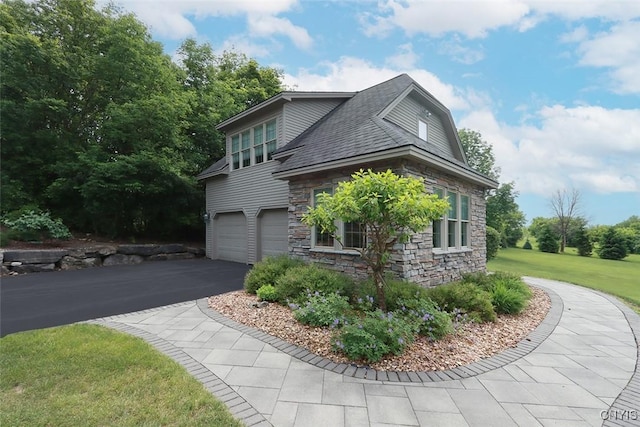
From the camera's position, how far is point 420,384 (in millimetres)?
3023

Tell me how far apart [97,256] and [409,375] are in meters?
12.2

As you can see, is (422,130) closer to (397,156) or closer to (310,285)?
(397,156)

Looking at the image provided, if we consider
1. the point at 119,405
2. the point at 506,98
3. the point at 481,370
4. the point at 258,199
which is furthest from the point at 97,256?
the point at 506,98

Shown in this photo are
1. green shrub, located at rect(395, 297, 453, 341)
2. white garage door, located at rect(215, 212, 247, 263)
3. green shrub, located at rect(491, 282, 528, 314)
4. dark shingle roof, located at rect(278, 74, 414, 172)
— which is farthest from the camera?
white garage door, located at rect(215, 212, 247, 263)

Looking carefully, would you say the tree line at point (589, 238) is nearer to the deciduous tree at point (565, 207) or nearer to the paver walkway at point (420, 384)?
the deciduous tree at point (565, 207)

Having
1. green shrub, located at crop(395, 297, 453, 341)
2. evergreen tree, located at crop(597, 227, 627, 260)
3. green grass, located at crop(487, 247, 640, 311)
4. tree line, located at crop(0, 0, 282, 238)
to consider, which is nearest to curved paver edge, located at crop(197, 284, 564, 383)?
green shrub, located at crop(395, 297, 453, 341)

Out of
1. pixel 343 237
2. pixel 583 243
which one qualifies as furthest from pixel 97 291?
pixel 583 243

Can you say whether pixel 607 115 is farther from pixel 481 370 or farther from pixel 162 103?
pixel 162 103

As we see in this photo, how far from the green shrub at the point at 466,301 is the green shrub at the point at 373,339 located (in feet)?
5.41

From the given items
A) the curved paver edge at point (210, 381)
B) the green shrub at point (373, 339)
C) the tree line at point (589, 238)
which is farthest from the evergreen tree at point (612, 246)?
the curved paver edge at point (210, 381)

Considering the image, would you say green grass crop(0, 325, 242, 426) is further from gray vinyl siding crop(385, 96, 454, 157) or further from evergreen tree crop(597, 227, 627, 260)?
evergreen tree crop(597, 227, 627, 260)

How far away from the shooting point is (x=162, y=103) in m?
12.5

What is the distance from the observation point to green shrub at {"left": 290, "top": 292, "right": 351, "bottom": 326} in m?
4.39

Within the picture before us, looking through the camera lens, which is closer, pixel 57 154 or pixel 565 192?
pixel 57 154
